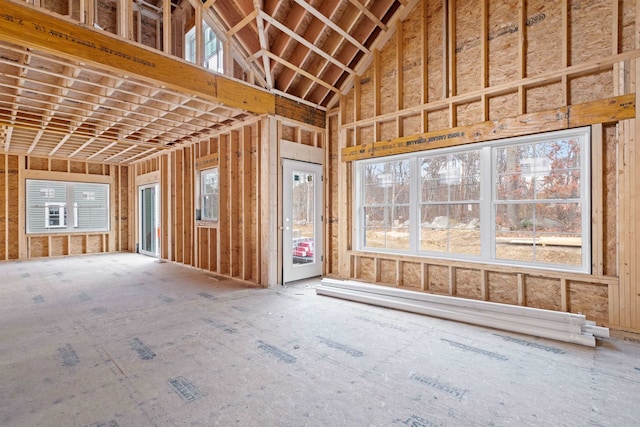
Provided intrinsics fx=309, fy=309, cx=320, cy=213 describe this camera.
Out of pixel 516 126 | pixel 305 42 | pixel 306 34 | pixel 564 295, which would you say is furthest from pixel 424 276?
pixel 306 34

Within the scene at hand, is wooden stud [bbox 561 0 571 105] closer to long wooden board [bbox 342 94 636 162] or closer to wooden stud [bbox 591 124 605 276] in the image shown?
long wooden board [bbox 342 94 636 162]

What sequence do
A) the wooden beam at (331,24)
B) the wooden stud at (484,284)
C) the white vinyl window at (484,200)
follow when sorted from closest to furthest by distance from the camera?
the white vinyl window at (484,200)
the wooden stud at (484,284)
the wooden beam at (331,24)

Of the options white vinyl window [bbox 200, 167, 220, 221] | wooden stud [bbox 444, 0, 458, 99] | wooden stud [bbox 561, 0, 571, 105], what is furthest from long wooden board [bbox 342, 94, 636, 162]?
white vinyl window [bbox 200, 167, 220, 221]

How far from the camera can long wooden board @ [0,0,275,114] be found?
11.0 feet

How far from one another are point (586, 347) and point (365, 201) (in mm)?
3709

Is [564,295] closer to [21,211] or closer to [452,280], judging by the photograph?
[452,280]

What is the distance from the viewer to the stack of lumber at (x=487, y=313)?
11.0ft

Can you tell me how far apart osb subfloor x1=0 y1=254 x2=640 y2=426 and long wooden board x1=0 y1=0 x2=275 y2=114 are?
3238 mm

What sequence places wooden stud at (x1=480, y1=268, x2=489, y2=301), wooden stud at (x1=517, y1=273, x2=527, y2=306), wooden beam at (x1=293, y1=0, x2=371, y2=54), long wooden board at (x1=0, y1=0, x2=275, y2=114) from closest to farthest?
long wooden board at (x1=0, y1=0, x2=275, y2=114) < wooden stud at (x1=517, y1=273, x2=527, y2=306) < wooden stud at (x1=480, y1=268, x2=489, y2=301) < wooden beam at (x1=293, y1=0, x2=371, y2=54)

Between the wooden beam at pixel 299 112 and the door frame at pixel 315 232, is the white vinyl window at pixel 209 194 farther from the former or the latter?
the wooden beam at pixel 299 112

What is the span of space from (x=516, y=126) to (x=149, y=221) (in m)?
10.2

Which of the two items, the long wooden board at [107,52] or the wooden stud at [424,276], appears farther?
the wooden stud at [424,276]

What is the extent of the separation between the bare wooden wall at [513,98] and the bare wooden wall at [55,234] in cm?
872

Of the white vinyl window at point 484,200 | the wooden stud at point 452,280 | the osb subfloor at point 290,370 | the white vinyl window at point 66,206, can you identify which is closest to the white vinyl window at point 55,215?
the white vinyl window at point 66,206
